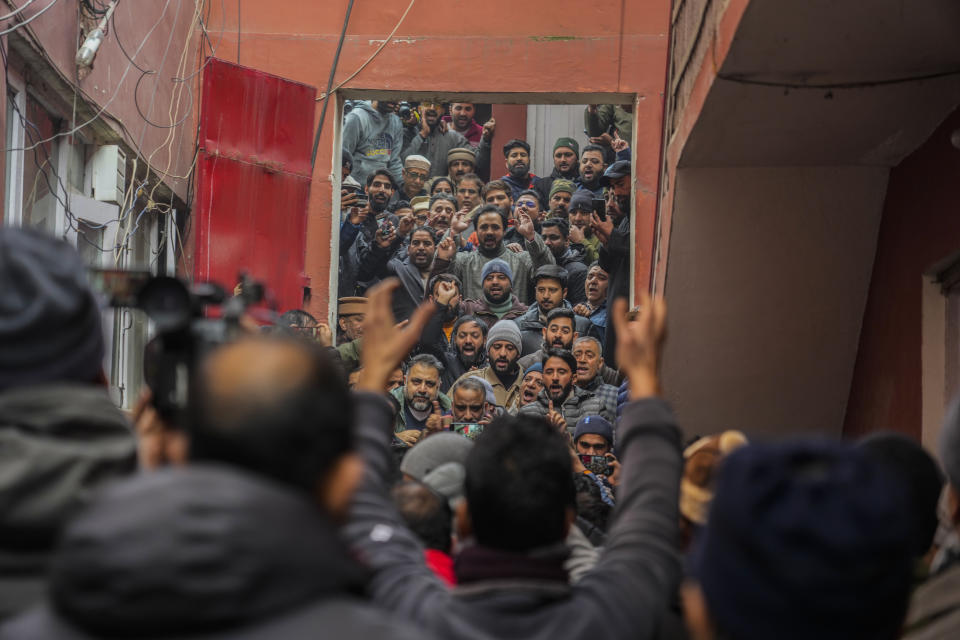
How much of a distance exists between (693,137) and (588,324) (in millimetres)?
6215

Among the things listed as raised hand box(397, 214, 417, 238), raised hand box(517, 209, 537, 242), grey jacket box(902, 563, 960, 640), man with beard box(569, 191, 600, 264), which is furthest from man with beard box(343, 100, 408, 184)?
grey jacket box(902, 563, 960, 640)

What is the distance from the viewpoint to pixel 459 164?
12.0 m

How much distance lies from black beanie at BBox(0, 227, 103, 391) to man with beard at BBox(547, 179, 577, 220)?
391 inches

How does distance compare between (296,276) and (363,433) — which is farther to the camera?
(296,276)

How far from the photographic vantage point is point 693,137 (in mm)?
4625

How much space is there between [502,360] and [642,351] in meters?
8.41

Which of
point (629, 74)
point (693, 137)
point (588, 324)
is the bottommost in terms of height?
point (588, 324)

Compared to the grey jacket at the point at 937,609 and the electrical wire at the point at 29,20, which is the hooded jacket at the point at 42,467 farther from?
the electrical wire at the point at 29,20

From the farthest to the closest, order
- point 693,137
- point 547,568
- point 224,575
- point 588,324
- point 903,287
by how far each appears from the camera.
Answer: point 588,324
point 903,287
point 693,137
point 547,568
point 224,575

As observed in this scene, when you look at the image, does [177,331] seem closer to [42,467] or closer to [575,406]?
[42,467]

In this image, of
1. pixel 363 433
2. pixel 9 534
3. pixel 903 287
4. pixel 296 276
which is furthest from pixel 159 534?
pixel 296 276

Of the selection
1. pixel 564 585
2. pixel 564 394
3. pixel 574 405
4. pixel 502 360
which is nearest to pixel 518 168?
pixel 502 360

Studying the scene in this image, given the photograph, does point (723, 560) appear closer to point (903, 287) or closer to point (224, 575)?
point (224, 575)

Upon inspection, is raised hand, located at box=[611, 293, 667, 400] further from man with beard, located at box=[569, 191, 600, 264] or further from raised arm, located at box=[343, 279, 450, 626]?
man with beard, located at box=[569, 191, 600, 264]
